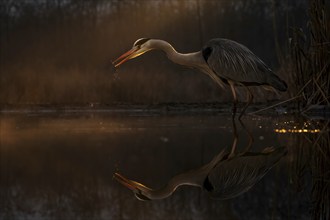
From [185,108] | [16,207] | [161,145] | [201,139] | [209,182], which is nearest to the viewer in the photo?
[16,207]

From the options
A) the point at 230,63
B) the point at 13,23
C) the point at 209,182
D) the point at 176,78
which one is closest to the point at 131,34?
the point at 176,78

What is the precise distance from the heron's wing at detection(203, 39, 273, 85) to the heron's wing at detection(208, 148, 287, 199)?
216cm

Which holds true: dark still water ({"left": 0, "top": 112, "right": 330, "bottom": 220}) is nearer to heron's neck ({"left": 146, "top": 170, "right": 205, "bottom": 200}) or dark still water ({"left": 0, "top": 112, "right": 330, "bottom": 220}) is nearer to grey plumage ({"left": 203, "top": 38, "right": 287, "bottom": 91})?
heron's neck ({"left": 146, "top": 170, "right": 205, "bottom": 200})

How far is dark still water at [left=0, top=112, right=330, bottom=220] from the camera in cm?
190

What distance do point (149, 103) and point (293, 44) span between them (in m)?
1.90

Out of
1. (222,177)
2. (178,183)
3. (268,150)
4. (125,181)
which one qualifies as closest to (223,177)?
(222,177)

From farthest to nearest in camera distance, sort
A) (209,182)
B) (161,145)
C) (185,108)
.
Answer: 1. (185,108)
2. (161,145)
3. (209,182)

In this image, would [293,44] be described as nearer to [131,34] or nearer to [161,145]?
[131,34]

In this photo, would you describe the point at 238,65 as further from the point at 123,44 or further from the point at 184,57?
the point at 123,44

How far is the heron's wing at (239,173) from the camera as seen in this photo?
2.24 metres

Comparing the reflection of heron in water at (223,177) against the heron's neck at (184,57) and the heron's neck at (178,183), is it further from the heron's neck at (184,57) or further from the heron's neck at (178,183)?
the heron's neck at (184,57)

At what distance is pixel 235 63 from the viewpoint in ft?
17.8

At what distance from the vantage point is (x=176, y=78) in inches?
283

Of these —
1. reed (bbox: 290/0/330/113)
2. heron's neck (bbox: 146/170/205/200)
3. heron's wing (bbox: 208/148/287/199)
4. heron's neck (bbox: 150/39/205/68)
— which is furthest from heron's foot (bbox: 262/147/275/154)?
heron's neck (bbox: 150/39/205/68)
